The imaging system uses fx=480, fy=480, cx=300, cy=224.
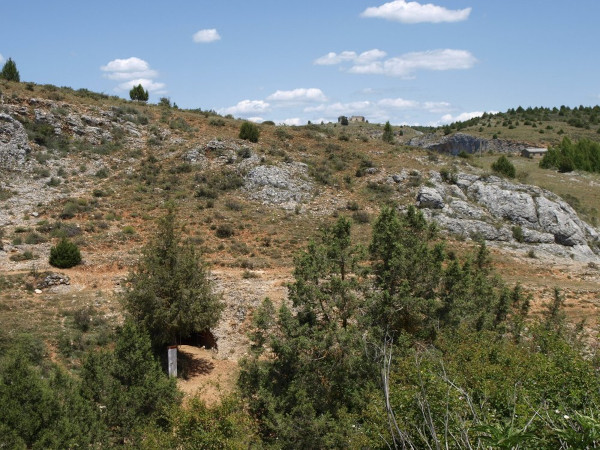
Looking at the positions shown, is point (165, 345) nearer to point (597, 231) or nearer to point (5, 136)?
point (5, 136)

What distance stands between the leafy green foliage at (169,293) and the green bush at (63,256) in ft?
30.2

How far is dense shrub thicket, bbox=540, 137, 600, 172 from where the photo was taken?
5631 centimetres

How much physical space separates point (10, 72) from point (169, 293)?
41008 mm

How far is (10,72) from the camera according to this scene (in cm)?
4553

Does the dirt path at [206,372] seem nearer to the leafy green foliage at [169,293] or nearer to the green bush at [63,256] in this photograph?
the leafy green foliage at [169,293]

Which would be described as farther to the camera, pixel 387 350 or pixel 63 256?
pixel 63 256

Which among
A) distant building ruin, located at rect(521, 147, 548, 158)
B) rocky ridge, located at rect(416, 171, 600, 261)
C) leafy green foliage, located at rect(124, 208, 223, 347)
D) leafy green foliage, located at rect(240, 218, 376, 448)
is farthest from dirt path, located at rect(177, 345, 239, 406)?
distant building ruin, located at rect(521, 147, 548, 158)

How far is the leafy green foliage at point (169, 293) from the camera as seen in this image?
15.8 metres

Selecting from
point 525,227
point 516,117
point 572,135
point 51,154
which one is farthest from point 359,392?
point 516,117

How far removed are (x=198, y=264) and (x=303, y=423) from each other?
719cm

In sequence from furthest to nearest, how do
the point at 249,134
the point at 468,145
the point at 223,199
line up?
the point at 468,145, the point at 249,134, the point at 223,199

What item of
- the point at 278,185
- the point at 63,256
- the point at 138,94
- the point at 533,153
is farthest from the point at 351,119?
the point at 63,256

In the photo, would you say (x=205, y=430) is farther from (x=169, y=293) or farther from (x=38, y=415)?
(x=169, y=293)

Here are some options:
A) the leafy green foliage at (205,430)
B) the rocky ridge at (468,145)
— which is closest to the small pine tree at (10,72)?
the leafy green foliage at (205,430)
